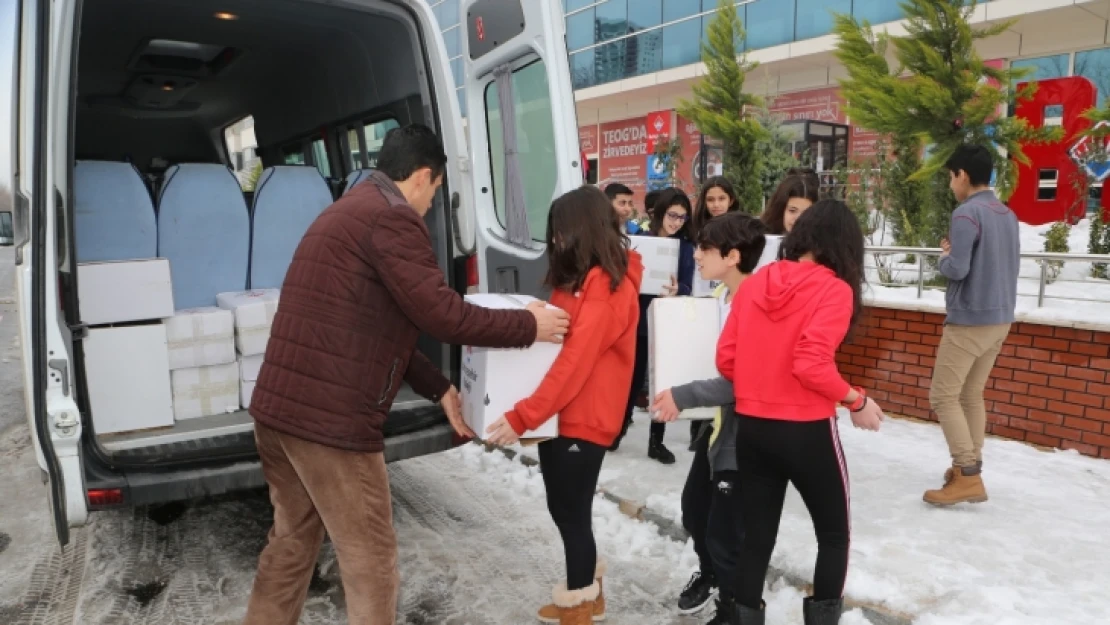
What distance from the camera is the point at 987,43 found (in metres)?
14.1

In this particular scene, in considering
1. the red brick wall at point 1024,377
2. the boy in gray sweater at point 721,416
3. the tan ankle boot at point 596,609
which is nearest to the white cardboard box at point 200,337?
the tan ankle boot at point 596,609

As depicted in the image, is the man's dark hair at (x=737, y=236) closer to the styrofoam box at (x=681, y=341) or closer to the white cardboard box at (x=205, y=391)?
the styrofoam box at (x=681, y=341)

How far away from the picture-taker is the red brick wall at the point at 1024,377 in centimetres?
441

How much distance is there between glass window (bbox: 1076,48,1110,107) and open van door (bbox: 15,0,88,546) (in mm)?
14481

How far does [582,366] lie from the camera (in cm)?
248

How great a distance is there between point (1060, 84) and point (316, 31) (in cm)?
1177

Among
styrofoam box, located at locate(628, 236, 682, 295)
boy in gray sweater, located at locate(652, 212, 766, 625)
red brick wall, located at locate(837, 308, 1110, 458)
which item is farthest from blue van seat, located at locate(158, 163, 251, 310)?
red brick wall, located at locate(837, 308, 1110, 458)

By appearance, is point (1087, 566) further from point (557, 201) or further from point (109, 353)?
point (109, 353)

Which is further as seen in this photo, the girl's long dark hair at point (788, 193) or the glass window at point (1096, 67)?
the glass window at point (1096, 67)

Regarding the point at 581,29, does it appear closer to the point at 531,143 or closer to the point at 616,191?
the point at 616,191

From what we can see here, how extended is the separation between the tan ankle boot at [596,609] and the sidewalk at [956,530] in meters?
0.86

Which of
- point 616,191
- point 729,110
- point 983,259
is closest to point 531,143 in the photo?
point 616,191

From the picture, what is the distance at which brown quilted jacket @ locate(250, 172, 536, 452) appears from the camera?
86.7 inches

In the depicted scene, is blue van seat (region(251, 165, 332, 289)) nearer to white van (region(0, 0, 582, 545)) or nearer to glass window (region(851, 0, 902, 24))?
white van (region(0, 0, 582, 545))
